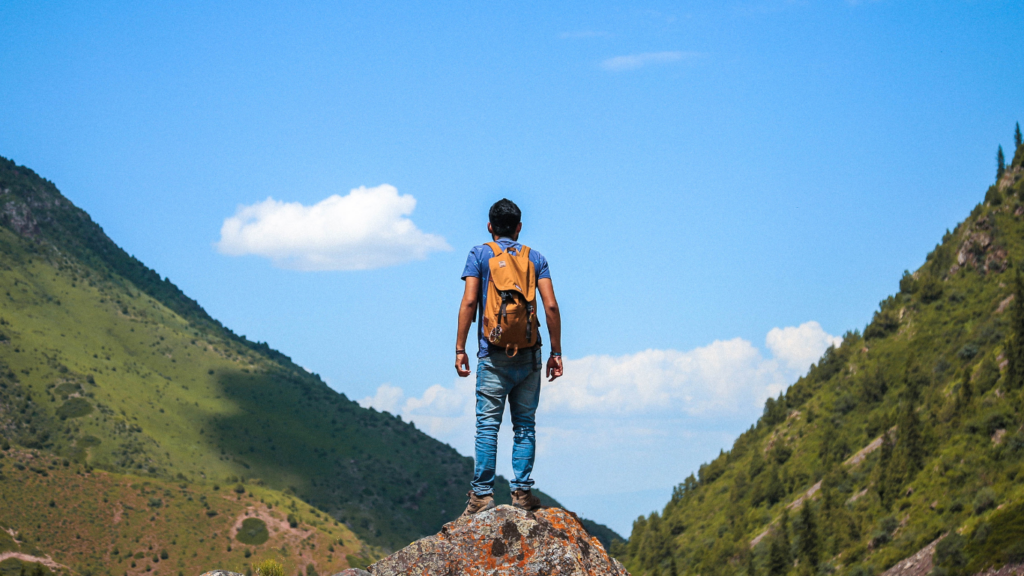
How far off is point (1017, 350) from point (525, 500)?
67.2m

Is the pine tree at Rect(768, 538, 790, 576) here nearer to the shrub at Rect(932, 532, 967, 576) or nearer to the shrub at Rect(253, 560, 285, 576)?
the shrub at Rect(932, 532, 967, 576)

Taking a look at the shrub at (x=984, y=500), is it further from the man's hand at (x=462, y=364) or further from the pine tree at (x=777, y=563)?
the man's hand at (x=462, y=364)

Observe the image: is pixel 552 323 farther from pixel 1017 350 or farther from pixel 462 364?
pixel 1017 350

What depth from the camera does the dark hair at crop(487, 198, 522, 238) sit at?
11125 mm

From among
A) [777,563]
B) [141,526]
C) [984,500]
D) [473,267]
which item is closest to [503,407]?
[473,267]

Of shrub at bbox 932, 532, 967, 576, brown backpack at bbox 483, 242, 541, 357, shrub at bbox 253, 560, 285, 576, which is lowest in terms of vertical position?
shrub at bbox 253, 560, 285, 576

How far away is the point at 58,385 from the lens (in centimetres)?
16100

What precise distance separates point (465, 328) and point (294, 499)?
166144 mm

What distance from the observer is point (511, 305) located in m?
10.4

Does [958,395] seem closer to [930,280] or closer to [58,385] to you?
[930,280]

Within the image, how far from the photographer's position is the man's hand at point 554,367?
36.2 feet

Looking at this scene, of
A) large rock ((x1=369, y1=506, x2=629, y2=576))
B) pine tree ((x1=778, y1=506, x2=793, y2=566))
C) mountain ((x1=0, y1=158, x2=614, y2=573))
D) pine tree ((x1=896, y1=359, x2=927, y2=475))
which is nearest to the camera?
large rock ((x1=369, y1=506, x2=629, y2=576))

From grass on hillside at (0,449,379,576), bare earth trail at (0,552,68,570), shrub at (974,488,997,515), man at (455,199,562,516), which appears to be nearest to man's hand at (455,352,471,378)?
man at (455,199,562,516)

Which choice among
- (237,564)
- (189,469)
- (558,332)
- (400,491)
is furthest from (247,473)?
(558,332)
